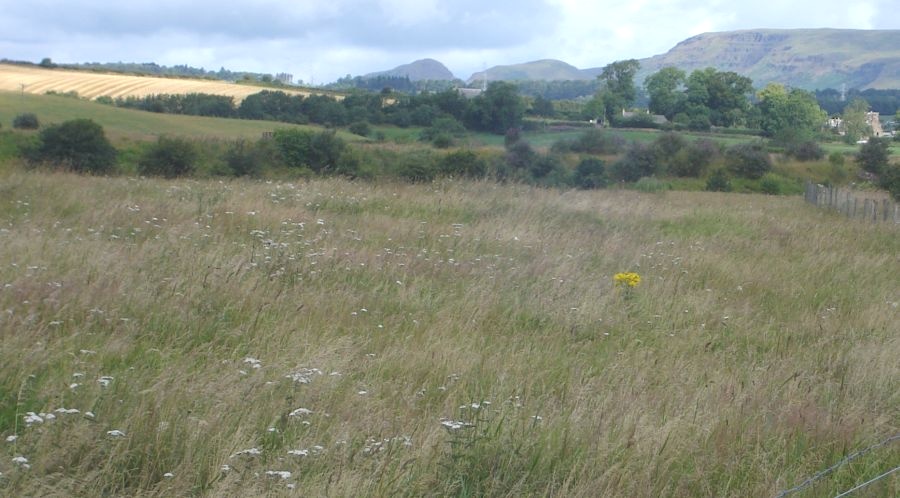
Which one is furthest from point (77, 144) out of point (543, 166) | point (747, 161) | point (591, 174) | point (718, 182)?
point (747, 161)

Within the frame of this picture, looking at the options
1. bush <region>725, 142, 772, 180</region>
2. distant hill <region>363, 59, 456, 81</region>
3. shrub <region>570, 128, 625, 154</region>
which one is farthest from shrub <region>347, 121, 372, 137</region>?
distant hill <region>363, 59, 456, 81</region>

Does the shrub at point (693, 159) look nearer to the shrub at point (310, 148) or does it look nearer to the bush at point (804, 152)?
the bush at point (804, 152)

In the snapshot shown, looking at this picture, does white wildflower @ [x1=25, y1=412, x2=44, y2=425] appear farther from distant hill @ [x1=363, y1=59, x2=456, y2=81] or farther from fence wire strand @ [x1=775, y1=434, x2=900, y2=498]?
distant hill @ [x1=363, y1=59, x2=456, y2=81]

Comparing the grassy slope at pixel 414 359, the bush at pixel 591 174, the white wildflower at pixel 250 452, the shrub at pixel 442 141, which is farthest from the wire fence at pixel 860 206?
the white wildflower at pixel 250 452

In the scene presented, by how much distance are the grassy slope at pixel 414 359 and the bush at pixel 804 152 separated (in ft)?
133

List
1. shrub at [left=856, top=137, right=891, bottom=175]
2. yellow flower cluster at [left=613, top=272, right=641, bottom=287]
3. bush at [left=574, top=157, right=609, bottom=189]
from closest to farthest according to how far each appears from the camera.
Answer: yellow flower cluster at [left=613, top=272, right=641, bottom=287]
bush at [left=574, top=157, right=609, bottom=189]
shrub at [left=856, top=137, right=891, bottom=175]

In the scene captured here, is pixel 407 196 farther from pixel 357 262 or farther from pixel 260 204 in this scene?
pixel 357 262

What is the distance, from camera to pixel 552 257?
382 inches

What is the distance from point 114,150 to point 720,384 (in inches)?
1029

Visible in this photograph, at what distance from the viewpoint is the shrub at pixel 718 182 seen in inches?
1659

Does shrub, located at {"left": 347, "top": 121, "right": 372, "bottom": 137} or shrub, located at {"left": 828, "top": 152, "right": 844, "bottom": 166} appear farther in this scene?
shrub, located at {"left": 828, "top": 152, "right": 844, "bottom": 166}

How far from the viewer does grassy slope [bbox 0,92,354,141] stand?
36.6 meters

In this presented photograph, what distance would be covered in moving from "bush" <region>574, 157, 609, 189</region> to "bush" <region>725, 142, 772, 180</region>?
12490 millimetres

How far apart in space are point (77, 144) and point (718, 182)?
92.1 ft
